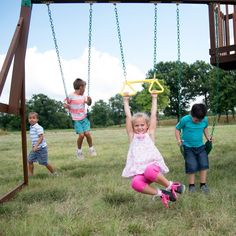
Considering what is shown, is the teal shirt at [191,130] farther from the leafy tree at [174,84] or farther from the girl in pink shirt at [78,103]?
the leafy tree at [174,84]

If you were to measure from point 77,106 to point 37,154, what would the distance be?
4.02ft

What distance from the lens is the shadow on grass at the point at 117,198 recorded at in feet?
16.1

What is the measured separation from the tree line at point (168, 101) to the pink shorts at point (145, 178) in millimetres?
40249

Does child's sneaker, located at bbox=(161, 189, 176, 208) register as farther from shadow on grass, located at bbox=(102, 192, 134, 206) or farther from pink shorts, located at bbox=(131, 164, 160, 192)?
shadow on grass, located at bbox=(102, 192, 134, 206)

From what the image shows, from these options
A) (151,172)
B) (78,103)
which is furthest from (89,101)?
(151,172)

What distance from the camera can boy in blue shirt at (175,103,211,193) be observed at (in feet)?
18.6

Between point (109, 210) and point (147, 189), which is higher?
point (147, 189)

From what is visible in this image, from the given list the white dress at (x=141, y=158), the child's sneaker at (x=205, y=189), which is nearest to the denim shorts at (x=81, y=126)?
the child's sneaker at (x=205, y=189)

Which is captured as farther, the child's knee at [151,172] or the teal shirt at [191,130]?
the teal shirt at [191,130]

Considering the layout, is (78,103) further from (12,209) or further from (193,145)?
(12,209)

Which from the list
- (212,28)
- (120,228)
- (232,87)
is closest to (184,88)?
(232,87)

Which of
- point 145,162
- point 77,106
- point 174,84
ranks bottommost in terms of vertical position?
point 145,162

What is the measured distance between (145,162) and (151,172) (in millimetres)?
149

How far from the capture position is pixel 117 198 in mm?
5000
